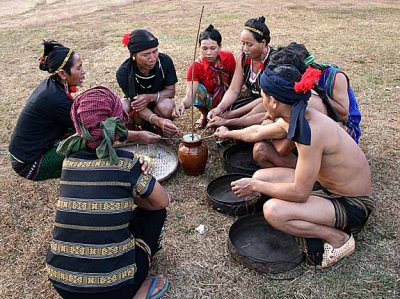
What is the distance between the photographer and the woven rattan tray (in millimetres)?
3568

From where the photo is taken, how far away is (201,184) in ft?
11.5

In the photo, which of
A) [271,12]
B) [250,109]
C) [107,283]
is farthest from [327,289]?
[271,12]

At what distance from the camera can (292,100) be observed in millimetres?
2318

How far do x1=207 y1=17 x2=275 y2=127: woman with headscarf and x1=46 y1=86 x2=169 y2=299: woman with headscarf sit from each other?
1.61 metres

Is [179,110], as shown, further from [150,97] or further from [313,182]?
[313,182]

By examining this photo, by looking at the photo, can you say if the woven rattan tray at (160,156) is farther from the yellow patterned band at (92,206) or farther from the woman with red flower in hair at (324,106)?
the yellow patterned band at (92,206)

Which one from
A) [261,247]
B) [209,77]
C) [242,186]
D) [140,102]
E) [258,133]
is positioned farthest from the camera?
[209,77]

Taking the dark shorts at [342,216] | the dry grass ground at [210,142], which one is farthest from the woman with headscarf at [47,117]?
the dark shorts at [342,216]

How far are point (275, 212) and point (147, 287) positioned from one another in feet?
2.84

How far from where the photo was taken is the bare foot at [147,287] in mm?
2335

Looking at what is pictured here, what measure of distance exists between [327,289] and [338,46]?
5.31 metres

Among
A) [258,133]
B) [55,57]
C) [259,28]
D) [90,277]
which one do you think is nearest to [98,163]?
[90,277]

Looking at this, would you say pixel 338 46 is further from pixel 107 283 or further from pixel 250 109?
pixel 107 283

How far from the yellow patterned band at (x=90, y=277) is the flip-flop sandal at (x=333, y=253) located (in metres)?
1.18
